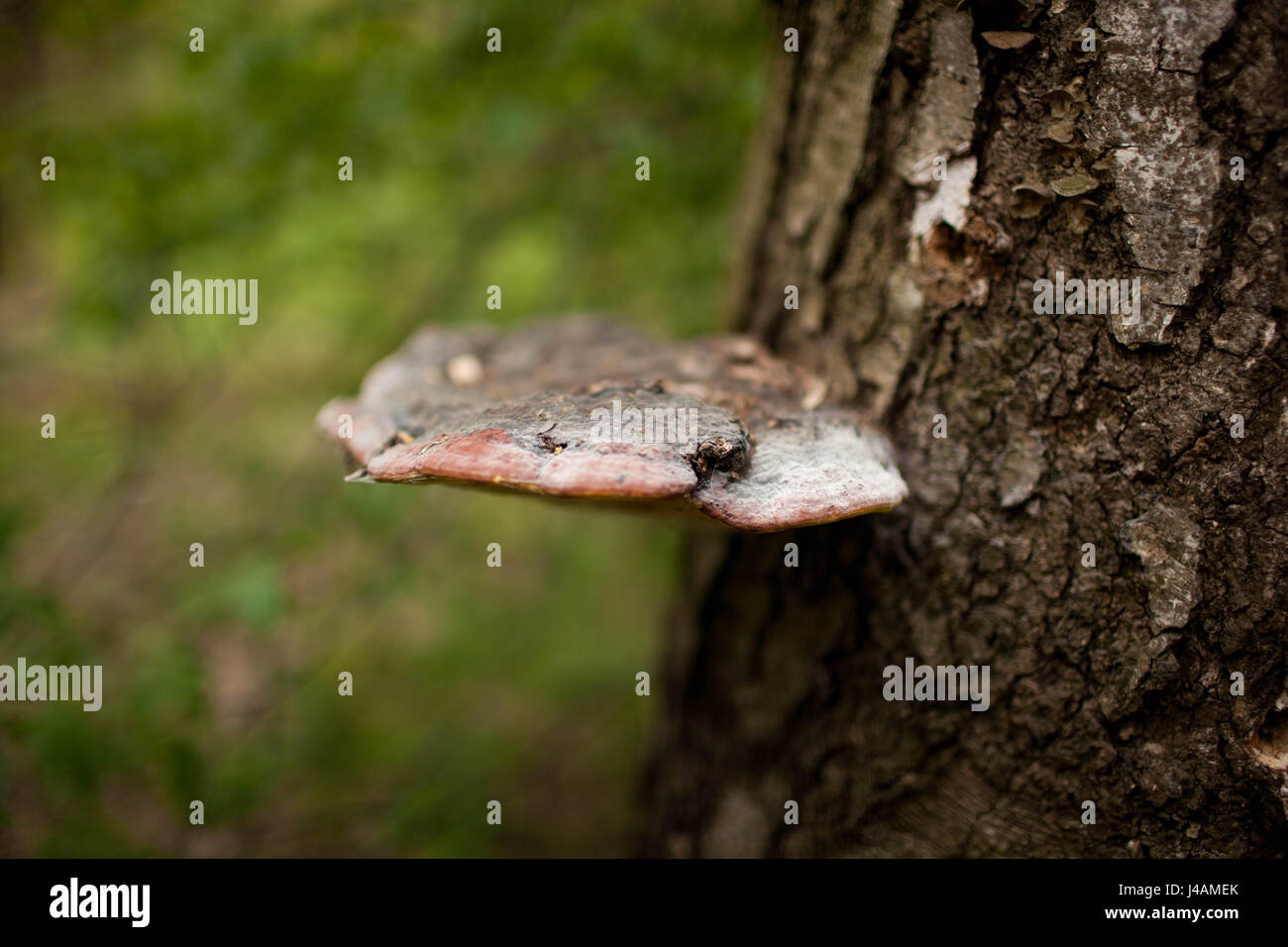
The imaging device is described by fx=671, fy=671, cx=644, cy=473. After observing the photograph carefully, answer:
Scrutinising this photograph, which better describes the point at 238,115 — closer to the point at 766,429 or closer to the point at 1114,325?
the point at 766,429

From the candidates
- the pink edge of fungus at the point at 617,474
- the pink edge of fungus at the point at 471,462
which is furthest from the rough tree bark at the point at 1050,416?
the pink edge of fungus at the point at 471,462

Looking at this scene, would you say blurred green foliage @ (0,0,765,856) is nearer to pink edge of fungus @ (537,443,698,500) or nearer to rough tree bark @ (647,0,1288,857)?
rough tree bark @ (647,0,1288,857)

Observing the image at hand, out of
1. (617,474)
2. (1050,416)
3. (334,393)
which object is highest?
(334,393)

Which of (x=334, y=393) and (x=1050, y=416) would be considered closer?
(x=1050, y=416)

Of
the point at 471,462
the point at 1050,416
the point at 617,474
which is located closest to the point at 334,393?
the point at 471,462

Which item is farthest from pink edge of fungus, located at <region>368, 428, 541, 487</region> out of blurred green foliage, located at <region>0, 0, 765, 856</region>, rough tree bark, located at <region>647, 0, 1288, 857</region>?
blurred green foliage, located at <region>0, 0, 765, 856</region>

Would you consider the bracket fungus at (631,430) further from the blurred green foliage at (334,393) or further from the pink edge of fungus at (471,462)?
the blurred green foliage at (334,393)

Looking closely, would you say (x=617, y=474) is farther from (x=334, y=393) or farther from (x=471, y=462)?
(x=334, y=393)
